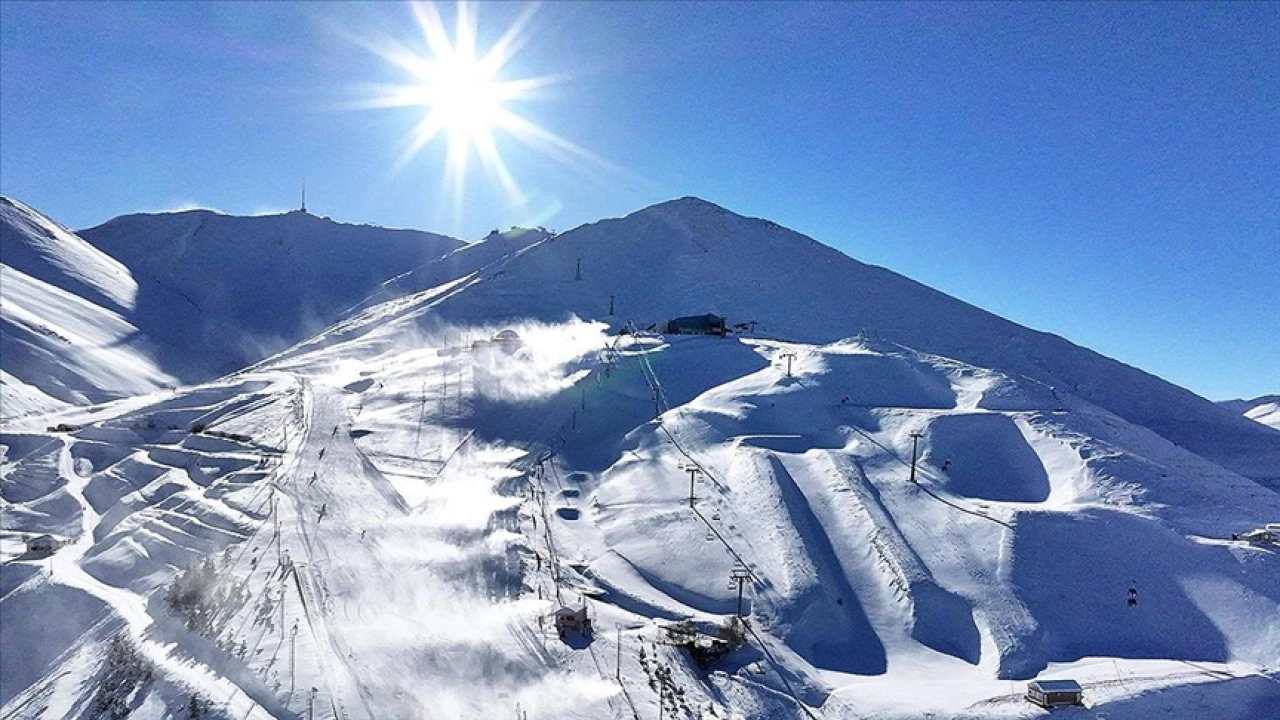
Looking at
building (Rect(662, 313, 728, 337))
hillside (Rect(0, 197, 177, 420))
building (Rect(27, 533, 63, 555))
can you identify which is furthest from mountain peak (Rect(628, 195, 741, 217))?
building (Rect(27, 533, 63, 555))

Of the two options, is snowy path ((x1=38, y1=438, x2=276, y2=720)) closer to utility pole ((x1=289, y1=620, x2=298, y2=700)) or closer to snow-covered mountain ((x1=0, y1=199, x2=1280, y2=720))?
snow-covered mountain ((x1=0, y1=199, x2=1280, y2=720))

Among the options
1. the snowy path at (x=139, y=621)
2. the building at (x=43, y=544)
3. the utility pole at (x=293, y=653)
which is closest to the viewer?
the snowy path at (x=139, y=621)

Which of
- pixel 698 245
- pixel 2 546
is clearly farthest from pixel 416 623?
pixel 698 245

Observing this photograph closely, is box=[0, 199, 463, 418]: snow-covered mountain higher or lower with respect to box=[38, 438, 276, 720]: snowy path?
higher

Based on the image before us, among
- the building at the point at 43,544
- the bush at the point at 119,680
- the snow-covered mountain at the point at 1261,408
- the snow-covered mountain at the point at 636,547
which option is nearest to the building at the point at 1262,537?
the snow-covered mountain at the point at 636,547

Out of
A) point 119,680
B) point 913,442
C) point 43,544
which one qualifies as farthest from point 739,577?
point 43,544

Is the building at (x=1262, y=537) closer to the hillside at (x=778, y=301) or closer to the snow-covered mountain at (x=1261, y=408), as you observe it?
the hillside at (x=778, y=301)


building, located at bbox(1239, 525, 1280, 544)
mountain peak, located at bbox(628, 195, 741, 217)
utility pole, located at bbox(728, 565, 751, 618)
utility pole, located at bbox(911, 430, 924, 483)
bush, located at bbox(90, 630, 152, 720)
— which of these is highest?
mountain peak, located at bbox(628, 195, 741, 217)
